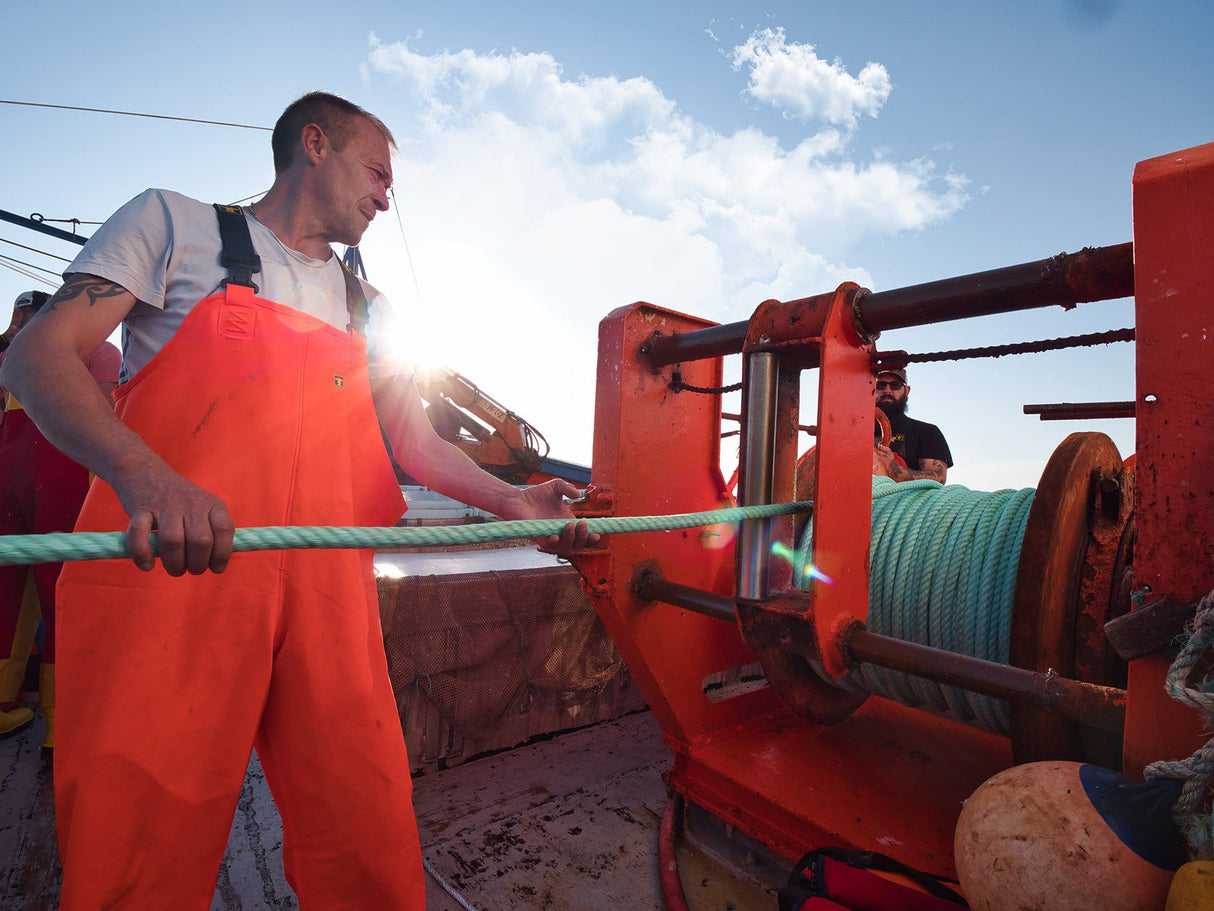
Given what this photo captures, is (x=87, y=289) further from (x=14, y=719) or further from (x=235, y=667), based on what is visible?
(x=14, y=719)

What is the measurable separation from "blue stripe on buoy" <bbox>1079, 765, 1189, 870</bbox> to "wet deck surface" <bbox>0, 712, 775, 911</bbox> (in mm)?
1402

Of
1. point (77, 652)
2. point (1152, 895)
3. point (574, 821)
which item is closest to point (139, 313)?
point (77, 652)

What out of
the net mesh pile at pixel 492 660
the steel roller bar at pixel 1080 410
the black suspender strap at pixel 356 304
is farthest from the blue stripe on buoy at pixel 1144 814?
the net mesh pile at pixel 492 660

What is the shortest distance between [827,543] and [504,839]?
1.61 m

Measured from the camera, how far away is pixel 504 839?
7.63 feet

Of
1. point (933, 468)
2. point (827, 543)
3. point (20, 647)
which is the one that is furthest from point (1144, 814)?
point (20, 647)

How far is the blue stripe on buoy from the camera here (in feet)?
3.13

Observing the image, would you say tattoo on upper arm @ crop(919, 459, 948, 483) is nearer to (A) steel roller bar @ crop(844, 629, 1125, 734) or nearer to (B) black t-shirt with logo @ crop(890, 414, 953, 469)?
(B) black t-shirt with logo @ crop(890, 414, 953, 469)

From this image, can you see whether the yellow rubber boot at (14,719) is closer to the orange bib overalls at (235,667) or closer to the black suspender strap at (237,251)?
the orange bib overalls at (235,667)

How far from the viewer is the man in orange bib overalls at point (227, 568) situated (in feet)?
3.89

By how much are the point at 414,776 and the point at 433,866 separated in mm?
652

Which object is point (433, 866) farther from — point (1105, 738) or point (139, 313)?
point (1105, 738)

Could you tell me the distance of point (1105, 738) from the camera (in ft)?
5.93

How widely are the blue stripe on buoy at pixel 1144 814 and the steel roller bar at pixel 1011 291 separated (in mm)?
998
